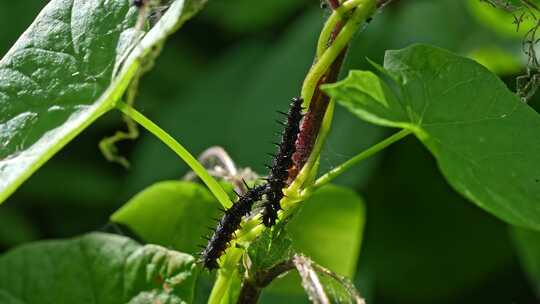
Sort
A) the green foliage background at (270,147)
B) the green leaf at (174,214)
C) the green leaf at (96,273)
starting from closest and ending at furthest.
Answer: the green leaf at (96,273) < the green leaf at (174,214) < the green foliage background at (270,147)

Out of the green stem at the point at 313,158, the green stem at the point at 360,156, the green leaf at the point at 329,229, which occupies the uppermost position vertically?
the green stem at the point at 313,158

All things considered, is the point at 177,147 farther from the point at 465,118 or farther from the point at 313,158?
the point at 465,118

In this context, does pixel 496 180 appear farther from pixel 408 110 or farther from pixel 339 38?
pixel 339 38

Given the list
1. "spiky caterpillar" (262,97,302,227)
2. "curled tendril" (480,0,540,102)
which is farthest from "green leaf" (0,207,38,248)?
"curled tendril" (480,0,540,102)

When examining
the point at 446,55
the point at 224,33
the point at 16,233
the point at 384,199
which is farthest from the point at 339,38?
the point at 224,33

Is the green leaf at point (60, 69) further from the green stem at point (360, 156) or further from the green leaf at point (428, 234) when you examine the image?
the green leaf at point (428, 234)

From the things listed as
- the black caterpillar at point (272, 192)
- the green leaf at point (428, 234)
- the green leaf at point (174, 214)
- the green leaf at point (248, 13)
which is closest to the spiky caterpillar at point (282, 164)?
the black caterpillar at point (272, 192)

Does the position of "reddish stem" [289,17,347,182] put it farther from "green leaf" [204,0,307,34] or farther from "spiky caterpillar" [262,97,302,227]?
"green leaf" [204,0,307,34]

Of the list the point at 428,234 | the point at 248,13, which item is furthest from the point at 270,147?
the point at 248,13
